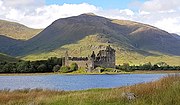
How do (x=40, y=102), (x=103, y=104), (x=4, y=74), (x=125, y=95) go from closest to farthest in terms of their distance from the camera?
(x=103, y=104) < (x=125, y=95) < (x=40, y=102) < (x=4, y=74)

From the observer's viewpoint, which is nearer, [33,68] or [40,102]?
[40,102]

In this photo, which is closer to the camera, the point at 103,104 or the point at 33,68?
the point at 103,104

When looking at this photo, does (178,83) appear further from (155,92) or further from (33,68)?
(33,68)

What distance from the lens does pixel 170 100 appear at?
19.2 m

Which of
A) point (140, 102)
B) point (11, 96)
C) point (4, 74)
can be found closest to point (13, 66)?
point (4, 74)

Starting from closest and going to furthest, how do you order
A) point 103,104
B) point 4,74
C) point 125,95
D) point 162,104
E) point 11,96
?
point 162,104, point 103,104, point 125,95, point 11,96, point 4,74

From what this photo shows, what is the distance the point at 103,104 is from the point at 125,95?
209cm

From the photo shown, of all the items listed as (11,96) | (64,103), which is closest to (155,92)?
(64,103)

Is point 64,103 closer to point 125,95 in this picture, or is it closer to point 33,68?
point 125,95

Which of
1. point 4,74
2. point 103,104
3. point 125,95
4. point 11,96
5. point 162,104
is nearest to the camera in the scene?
point 162,104

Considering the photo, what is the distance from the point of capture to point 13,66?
194 m

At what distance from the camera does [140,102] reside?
1988cm

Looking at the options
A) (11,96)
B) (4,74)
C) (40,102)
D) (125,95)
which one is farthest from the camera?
(4,74)

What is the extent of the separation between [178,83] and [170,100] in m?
3.74
